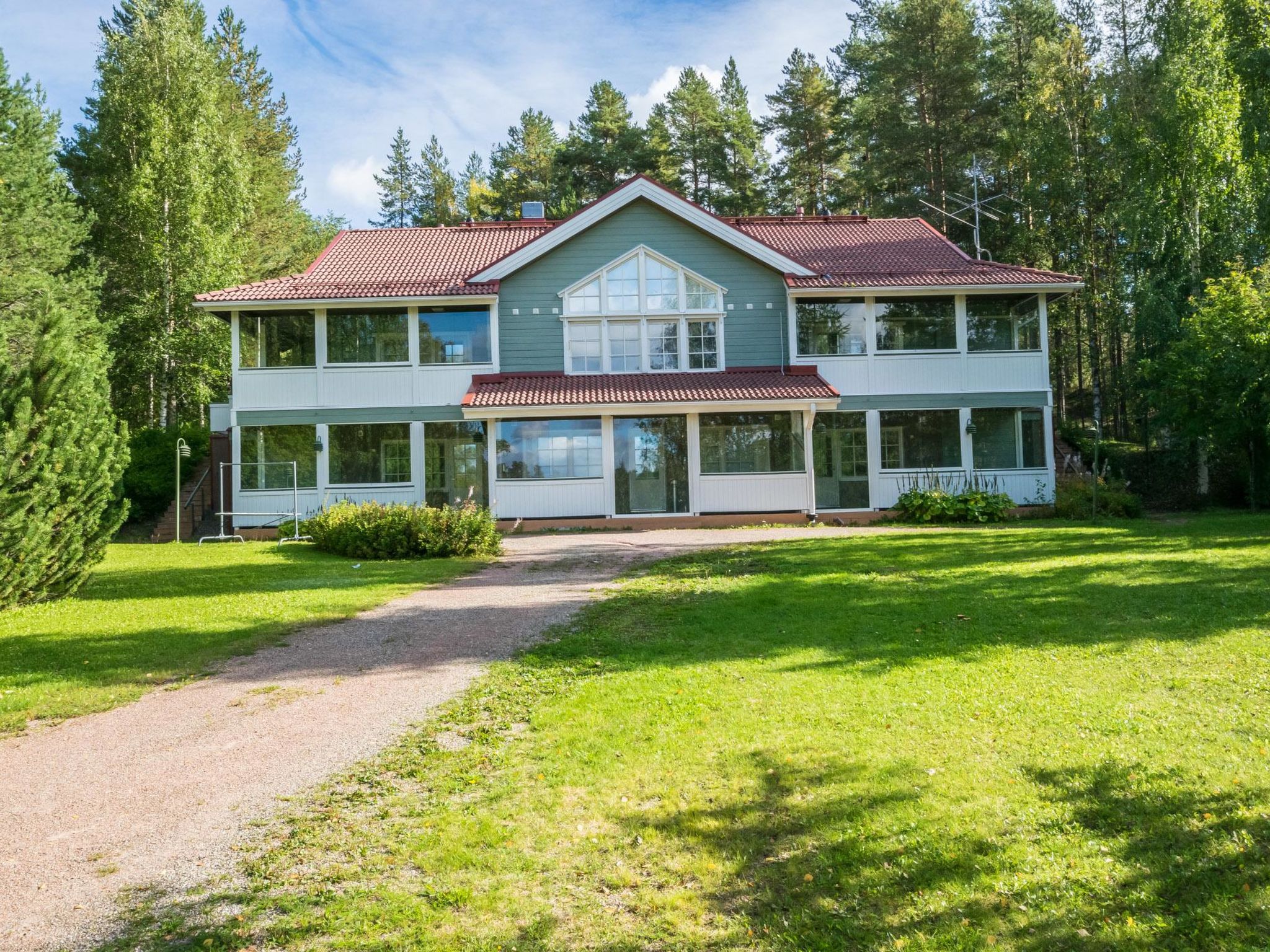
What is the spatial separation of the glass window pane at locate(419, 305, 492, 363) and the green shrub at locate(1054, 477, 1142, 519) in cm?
1392

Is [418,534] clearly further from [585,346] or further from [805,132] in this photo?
[805,132]

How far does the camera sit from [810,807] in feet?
14.6

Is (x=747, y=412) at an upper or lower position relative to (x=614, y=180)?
lower

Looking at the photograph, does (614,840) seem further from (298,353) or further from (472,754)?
(298,353)

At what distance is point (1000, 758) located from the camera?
194 inches

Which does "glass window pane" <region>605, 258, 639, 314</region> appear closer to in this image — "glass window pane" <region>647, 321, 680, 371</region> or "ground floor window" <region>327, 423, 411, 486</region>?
"glass window pane" <region>647, 321, 680, 371</region>

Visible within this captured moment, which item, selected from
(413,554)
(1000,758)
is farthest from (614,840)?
(413,554)

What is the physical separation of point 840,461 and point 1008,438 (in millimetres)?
4312

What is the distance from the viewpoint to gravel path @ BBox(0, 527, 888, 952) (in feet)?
12.7

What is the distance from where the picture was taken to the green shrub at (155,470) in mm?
23766

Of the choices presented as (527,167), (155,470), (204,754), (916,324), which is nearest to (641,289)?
(916,324)

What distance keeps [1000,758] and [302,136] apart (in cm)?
4821

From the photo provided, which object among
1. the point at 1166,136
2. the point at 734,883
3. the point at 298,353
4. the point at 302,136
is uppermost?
the point at 302,136

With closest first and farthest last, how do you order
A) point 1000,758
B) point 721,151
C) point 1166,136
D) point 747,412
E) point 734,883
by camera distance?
point 734,883 → point 1000,758 → point 747,412 → point 1166,136 → point 721,151
